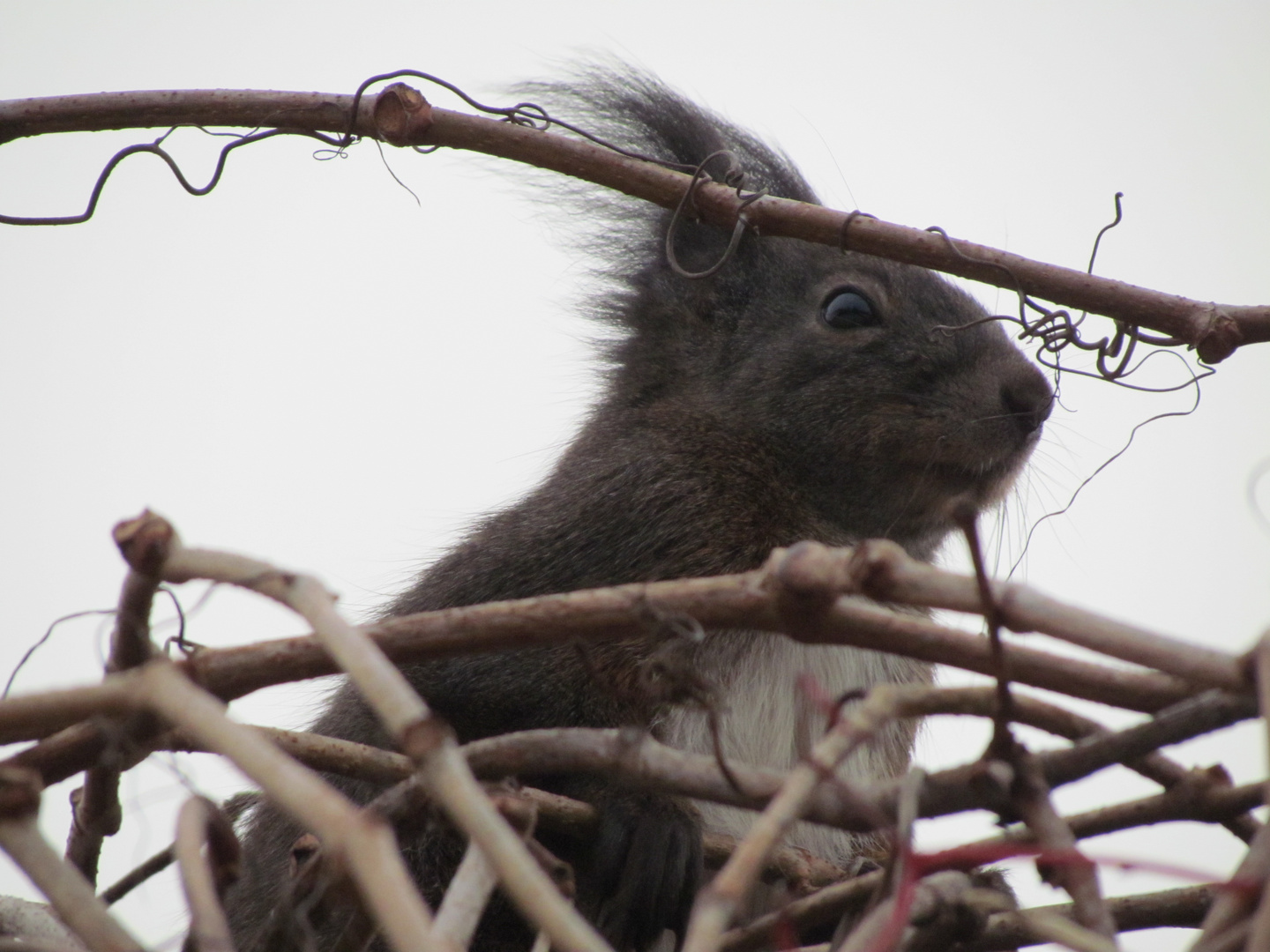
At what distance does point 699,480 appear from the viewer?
9.37ft

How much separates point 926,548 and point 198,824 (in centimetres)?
213

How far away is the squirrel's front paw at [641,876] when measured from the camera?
2.15m

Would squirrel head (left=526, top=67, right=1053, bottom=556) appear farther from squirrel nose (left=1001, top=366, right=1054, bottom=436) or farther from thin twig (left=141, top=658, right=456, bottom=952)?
thin twig (left=141, top=658, right=456, bottom=952)

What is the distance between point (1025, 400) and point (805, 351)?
521 mm

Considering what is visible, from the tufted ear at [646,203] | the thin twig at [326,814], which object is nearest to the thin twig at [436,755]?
the thin twig at [326,814]

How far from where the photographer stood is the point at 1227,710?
46.3 inches

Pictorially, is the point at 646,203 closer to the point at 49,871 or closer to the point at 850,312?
the point at 850,312

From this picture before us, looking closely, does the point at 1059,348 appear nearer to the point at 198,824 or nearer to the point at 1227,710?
the point at 1227,710

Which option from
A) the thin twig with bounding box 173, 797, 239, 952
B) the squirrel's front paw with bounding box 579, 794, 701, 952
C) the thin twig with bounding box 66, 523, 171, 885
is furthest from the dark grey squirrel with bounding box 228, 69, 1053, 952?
the thin twig with bounding box 173, 797, 239, 952

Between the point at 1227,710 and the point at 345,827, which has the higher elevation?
the point at 1227,710

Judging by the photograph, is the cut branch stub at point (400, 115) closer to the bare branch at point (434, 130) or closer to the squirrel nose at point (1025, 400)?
the bare branch at point (434, 130)

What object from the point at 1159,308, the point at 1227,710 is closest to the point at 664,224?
the point at 1159,308

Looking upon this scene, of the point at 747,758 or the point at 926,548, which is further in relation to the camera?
the point at 926,548

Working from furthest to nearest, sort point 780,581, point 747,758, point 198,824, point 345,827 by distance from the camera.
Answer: point 747,758
point 198,824
point 780,581
point 345,827
